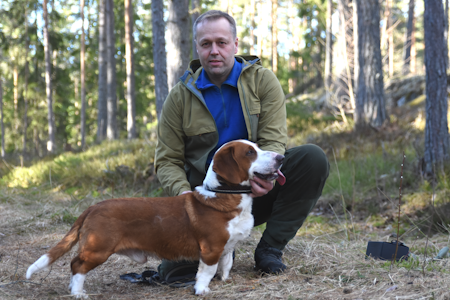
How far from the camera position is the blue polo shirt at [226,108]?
3766 millimetres

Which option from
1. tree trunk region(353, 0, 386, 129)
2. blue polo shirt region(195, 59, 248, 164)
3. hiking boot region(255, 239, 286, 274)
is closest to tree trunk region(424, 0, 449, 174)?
hiking boot region(255, 239, 286, 274)

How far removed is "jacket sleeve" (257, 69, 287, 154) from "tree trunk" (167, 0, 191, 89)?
5150mm

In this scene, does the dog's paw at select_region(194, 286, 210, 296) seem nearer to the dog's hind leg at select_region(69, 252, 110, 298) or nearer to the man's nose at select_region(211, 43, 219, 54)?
the dog's hind leg at select_region(69, 252, 110, 298)

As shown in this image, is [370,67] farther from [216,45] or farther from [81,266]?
[81,266]

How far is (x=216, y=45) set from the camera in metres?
3.70

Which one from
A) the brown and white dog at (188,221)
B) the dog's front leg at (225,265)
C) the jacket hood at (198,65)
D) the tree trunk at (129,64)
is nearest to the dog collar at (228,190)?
the brown and white dog at (188,221)

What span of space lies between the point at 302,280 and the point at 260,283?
1.19 ft

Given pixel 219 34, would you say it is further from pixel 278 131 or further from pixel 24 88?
pixel 24 88

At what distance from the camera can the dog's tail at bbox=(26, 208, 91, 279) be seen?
2771mm

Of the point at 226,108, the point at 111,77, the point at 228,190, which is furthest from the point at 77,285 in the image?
the point at 111,77

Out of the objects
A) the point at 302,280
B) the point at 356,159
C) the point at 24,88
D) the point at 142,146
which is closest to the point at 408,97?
the point at 356,159

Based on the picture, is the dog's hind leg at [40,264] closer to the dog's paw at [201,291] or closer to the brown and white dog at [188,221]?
the brown and white dog at [188,221]

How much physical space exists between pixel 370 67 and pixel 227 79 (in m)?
7.65

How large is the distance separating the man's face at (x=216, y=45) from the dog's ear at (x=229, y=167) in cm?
97
